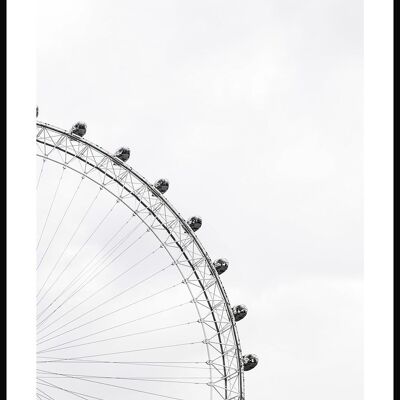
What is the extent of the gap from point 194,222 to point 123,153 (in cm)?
287

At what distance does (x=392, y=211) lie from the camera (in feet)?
17.4

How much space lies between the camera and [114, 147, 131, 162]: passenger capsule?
20.7 m

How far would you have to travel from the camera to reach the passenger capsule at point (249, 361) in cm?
2213

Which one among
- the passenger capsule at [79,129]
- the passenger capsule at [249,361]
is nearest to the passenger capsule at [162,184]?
the passenger capsule at [79,129]

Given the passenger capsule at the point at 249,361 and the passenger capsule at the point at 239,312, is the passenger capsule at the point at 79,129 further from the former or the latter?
the passenger capsule at the point at 249,361

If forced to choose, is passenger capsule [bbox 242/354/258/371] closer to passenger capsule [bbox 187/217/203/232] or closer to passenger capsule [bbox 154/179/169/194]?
passenger capsule [bbox 187/217/203/232]

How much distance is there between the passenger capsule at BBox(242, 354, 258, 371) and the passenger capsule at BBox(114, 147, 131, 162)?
6594mm

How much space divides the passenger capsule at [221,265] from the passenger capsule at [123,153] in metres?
3.97

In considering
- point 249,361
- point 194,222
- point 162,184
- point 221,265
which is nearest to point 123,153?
point 162,184

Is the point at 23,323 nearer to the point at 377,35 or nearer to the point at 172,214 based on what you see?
the point at 377,35

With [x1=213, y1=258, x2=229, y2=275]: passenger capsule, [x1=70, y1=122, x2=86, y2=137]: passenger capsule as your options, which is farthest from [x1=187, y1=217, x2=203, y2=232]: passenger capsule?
[x1=70, y1=122, x2=86, y2=137]: passenger capsule

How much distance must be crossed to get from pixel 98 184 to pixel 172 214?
2280 millimetres

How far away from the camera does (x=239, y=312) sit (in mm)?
22281
